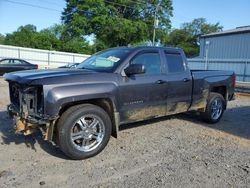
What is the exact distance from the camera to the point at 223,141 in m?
5.72

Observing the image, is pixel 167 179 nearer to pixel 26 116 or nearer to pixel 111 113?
pixel 111 113

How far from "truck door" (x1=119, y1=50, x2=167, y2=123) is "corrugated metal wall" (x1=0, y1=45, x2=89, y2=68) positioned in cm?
2162

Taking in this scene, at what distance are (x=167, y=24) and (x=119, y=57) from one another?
4086 cm

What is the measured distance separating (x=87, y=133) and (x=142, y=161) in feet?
3.32

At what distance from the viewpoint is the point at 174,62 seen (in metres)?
6.20

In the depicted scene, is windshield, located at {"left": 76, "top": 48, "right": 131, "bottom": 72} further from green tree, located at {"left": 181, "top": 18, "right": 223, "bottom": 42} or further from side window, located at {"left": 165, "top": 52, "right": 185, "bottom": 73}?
green tree, located at {"left": 181, "top": 18, "right": 223, "bottom": 42}

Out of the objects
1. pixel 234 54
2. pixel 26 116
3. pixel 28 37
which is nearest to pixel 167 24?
pixel 234 54

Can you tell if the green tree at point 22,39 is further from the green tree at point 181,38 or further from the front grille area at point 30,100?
the front grille area at point 30,100

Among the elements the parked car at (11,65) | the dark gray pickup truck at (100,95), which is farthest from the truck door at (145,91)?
the parked car at (11,65)

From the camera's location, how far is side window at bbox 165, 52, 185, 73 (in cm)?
604

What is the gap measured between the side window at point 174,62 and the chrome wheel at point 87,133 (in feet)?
7.10

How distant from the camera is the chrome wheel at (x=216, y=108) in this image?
720 centimetres

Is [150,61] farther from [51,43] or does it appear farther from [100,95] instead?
[51,43]

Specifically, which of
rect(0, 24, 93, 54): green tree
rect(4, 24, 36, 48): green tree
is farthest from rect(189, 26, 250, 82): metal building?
rect(4, 24, 36, 48): green tree
